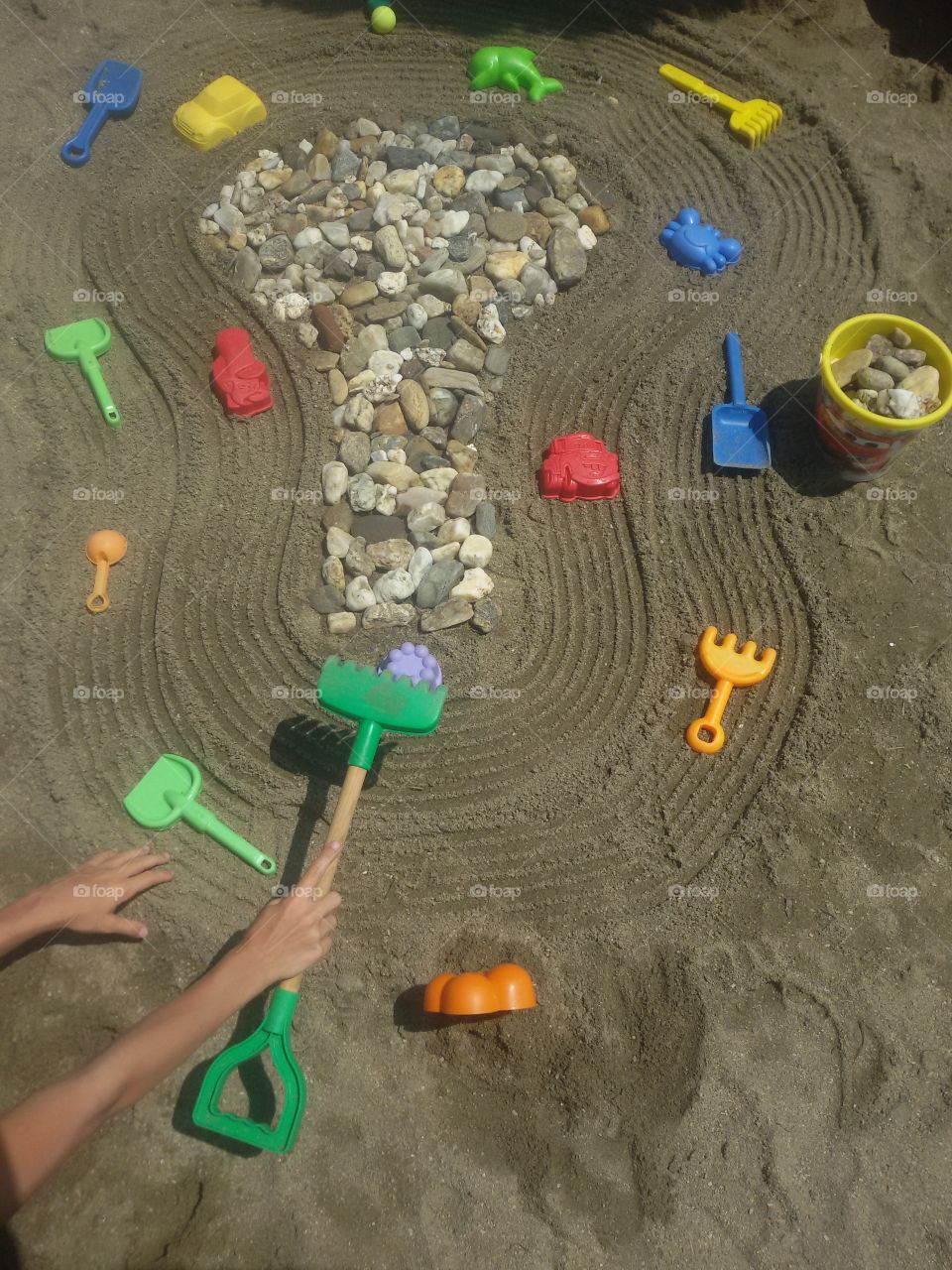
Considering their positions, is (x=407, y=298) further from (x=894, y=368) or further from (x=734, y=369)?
(x=894, y=368)

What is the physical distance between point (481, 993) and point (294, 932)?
1.99ft

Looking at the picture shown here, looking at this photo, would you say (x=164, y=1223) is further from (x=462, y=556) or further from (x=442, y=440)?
(x=442, y=440)

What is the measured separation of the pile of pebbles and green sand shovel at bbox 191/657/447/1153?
7.03 feet

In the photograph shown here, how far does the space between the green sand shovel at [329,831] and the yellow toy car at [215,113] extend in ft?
10.9

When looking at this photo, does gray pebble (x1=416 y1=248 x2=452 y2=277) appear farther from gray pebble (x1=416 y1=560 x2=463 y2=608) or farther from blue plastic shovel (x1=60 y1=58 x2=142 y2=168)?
blue plastic shovel (x1=60 y1=58 x2=142 y2=168)

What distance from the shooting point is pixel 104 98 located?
4398mm

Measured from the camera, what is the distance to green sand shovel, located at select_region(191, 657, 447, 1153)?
2340 millimetres

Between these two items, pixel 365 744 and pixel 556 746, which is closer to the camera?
pixel 365 744

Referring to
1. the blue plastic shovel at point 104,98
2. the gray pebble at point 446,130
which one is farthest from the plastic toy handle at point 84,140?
the gray pebble at point 446,130

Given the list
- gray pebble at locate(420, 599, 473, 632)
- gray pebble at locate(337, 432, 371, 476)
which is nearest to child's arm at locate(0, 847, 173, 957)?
gray pebble at locate(420, 599, 473, 632)

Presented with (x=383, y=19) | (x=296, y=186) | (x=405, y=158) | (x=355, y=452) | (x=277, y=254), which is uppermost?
(x=383, y=19)

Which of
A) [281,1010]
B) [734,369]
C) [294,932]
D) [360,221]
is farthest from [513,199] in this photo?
[281,1010]

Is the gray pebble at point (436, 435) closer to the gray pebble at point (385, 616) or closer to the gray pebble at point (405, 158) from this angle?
the gray pebble at point (385, 616)

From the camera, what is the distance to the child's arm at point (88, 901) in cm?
262
